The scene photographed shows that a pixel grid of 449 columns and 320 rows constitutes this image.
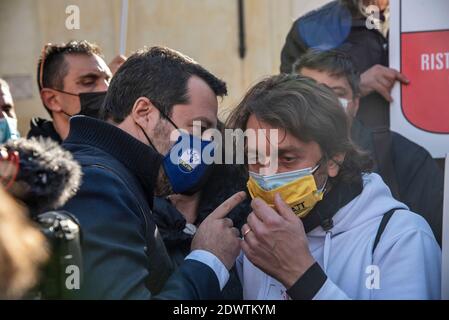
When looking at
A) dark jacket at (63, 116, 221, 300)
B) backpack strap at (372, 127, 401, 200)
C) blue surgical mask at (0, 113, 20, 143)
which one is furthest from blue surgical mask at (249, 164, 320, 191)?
blue surgical mask at (0, 113, 20, 143)

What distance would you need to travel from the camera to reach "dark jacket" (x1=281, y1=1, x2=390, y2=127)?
15.4 feet

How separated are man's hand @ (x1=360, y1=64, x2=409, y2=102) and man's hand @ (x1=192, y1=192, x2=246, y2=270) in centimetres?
193

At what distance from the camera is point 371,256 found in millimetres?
2867

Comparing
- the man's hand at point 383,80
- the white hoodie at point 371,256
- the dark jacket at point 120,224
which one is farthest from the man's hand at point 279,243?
the man's hand at point 383,80

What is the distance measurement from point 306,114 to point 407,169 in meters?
1.24

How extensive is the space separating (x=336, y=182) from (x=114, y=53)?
21.2ft

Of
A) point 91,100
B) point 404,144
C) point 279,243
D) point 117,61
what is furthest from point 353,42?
point 279,243

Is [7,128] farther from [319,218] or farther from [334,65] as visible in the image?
[319,218]

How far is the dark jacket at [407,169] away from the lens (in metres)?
4.00

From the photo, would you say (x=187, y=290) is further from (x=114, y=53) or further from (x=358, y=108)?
(x=114, y=53)

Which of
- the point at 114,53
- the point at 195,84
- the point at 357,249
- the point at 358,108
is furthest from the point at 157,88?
the point at 114,53

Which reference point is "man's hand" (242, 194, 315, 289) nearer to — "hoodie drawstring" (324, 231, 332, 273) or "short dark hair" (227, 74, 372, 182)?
"hoodie drawstring" (324, 231, 332, 273)

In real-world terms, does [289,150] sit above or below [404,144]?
above

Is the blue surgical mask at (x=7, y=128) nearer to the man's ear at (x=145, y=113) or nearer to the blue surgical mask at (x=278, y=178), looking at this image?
the man's ear at (x=145, y=113)
